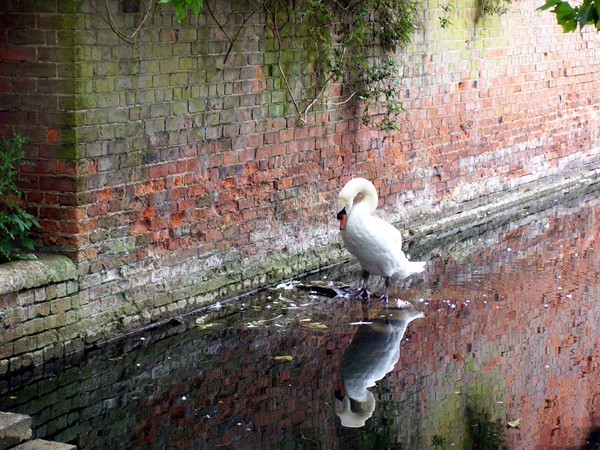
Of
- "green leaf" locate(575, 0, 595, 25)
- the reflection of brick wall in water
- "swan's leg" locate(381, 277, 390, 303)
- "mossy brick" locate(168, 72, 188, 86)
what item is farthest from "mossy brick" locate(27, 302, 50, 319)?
"green leaf" locate(575, 0, 595, 25)

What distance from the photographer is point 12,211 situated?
291 inches

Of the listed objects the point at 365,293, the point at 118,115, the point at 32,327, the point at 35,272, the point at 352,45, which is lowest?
the point at 365,293

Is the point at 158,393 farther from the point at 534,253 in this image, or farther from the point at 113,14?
the point at 534,253

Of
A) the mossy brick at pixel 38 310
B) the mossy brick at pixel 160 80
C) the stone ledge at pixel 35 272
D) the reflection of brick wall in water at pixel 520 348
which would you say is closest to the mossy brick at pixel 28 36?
the mossy brick at pixel 160 80

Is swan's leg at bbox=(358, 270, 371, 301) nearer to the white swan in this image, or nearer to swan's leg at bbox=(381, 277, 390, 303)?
the white swan

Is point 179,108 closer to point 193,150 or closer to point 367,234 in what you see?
point 193,150

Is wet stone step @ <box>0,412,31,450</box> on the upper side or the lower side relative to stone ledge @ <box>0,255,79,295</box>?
lower

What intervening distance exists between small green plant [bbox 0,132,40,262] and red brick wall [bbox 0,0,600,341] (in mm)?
119

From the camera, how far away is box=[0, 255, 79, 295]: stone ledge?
679cm

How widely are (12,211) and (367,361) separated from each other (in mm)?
2596

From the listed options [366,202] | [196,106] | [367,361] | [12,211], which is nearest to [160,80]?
[196,106]

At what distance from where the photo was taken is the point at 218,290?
8.77 meters

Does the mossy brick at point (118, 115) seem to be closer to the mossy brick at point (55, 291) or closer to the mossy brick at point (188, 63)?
the mossy brick at point (188, 63)

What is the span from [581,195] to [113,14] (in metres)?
9.29
